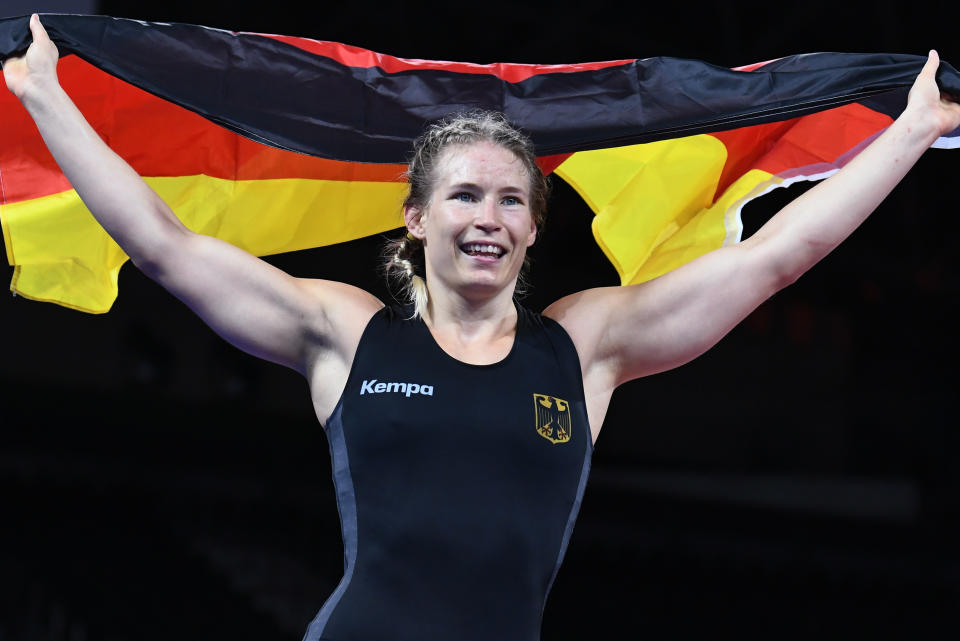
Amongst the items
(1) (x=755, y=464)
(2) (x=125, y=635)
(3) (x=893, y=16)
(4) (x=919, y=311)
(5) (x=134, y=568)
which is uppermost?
(3) (x=893, y=16)

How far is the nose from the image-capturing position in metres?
2.24

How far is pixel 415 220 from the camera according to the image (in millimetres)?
2426

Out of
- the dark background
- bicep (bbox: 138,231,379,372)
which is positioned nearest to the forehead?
bicep (bbox: 138,231,379,372)

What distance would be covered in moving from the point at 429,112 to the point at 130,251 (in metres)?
0.81

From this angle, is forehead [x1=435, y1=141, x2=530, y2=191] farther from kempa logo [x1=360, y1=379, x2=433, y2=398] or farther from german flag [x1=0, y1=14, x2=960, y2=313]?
kempa logo [x1=360, y1=379, x2=433, y2=398]

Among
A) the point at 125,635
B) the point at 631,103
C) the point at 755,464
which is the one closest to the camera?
the point at 631,103

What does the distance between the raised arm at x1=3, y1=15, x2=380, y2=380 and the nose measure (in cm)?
31

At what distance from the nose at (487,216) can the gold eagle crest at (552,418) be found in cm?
36

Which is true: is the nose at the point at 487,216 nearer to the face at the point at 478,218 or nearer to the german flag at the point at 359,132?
the face at the point at 478,218

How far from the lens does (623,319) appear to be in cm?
237

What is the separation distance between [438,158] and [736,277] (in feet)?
2.24

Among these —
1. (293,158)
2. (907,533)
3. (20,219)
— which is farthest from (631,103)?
(907,533)

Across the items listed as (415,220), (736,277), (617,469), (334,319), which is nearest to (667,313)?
(736,277)

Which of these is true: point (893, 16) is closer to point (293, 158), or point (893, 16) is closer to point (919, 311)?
point (919, 311)
